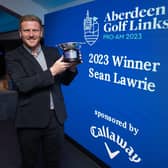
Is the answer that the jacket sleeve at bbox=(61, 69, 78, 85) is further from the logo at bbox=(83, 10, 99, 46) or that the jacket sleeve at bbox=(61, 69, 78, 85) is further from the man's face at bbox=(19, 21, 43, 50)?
the logo at bbox=(83, 10, 99, 46)

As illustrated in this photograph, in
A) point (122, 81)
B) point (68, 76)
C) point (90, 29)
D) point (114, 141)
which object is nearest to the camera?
point (68, 76)

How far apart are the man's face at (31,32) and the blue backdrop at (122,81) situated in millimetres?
709

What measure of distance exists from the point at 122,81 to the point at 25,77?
818mm

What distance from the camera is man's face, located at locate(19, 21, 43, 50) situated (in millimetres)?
1604

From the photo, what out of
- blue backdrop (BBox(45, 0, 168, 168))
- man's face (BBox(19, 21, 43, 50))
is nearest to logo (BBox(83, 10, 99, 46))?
blue backdrop (BBox(45, 0, 168, 168))

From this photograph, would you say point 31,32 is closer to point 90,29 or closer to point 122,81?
point 122,81

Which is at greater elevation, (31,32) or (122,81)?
(31,32)

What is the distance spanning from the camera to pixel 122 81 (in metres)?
2.13

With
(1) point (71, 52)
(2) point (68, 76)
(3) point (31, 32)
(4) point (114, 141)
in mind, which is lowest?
(4) point (114, 141)

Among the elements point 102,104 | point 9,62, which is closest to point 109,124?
point 102,104

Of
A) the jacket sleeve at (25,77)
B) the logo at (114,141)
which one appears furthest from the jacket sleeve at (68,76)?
the logo at (114,141)

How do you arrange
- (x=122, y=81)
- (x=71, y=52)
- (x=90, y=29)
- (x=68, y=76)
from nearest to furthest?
(x=71, y=52) < (x=68, y=76) < (x=122, y=81) < (x=90, y=29)

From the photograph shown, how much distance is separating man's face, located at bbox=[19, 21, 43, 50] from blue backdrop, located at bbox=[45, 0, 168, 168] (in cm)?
71

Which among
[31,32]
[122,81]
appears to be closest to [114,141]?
[122,81]
